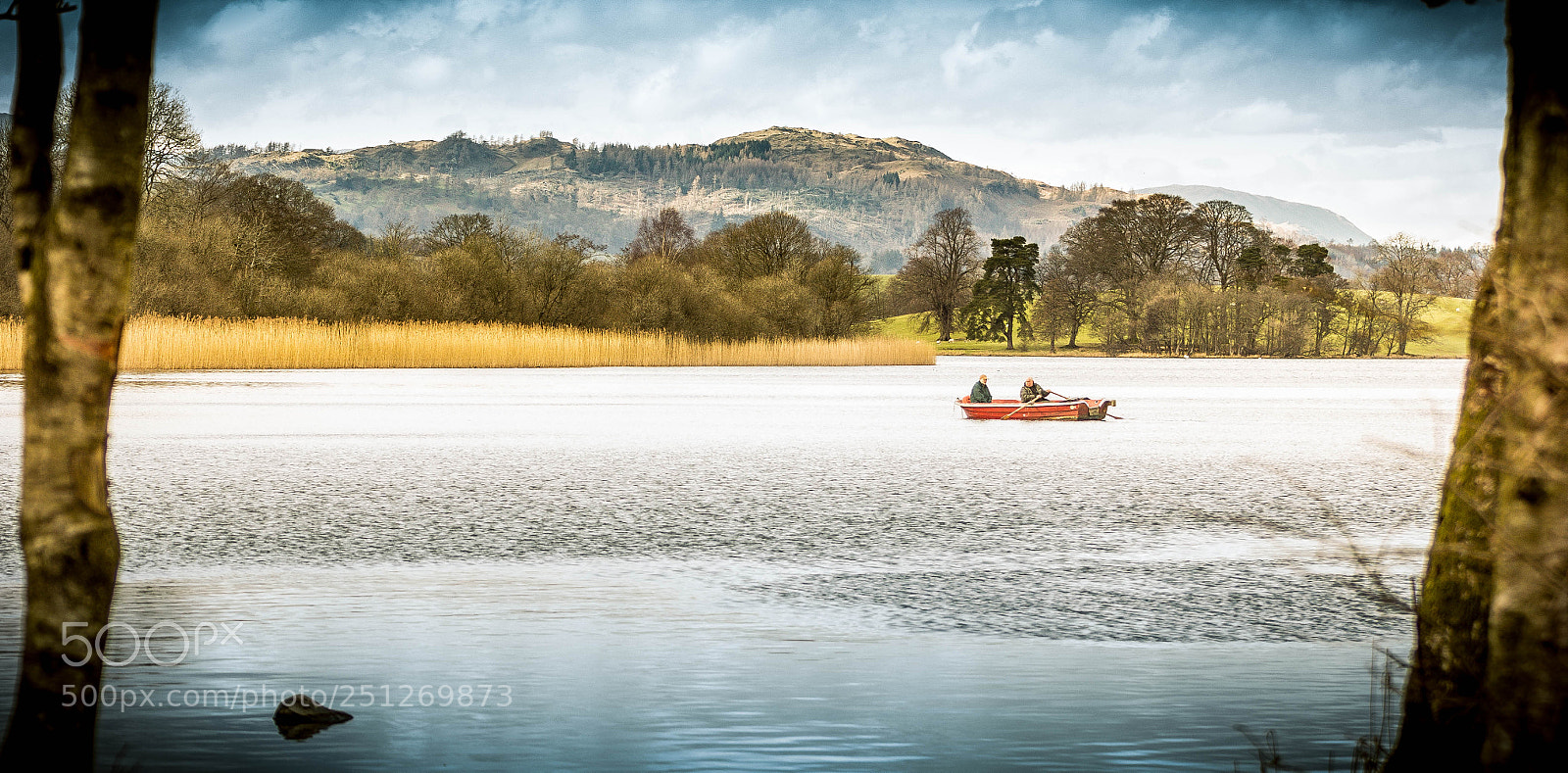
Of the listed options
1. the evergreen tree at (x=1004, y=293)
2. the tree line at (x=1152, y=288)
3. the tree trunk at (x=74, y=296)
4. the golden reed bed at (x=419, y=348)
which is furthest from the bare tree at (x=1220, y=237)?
the tree trunk at (x=74, y=296)

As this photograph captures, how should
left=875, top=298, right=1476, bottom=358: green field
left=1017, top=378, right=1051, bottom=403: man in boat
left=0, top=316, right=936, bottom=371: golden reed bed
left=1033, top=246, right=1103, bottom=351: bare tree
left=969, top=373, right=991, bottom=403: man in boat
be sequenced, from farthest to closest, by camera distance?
left=875, top=298, right=1476, bottom=358: green field → left=1033, top=246, right=1103, bottom=351: bare tree → left=0, top=316, right=936, bottom=371: golden reed bed → left=1017, top=378, right=1051, bottom=403: man in boat → left=969, top=373, right=991, bottom=403: man in boat

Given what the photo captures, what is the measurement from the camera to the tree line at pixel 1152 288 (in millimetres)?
81875

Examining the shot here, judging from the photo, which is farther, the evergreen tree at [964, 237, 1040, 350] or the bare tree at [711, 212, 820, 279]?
the evergreen tree at [964, 237, 1040, 350]

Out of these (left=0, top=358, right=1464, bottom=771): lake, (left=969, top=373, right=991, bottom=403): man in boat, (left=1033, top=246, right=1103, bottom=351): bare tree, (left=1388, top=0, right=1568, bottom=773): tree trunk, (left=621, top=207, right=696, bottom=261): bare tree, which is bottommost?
(left=0, top=358, right=1464, bottom=771): lake

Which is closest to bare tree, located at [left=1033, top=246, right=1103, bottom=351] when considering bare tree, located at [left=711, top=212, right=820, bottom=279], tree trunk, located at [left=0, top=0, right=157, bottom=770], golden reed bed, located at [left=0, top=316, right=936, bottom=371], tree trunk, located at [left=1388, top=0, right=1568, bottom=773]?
bare tree, located at [left=711, top=212, right=820, bottom=279]

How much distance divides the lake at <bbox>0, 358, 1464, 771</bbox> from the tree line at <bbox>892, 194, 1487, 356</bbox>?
68229 mm

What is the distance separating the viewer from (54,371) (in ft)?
10.0

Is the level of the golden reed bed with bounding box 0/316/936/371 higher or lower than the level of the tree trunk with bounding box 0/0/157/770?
lower

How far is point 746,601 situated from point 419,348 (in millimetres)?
35009

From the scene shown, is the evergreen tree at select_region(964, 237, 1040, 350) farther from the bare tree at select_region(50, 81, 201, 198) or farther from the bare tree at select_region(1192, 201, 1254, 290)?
the bare tree at select_region(50, 81, 201, 198)

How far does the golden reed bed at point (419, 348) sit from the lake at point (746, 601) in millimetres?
20158

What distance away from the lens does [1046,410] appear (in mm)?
22109

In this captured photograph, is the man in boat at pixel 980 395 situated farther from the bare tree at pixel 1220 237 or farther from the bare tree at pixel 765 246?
the bare tree at pixel 1220 237

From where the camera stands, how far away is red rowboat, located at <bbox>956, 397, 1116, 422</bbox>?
21.6 metres
